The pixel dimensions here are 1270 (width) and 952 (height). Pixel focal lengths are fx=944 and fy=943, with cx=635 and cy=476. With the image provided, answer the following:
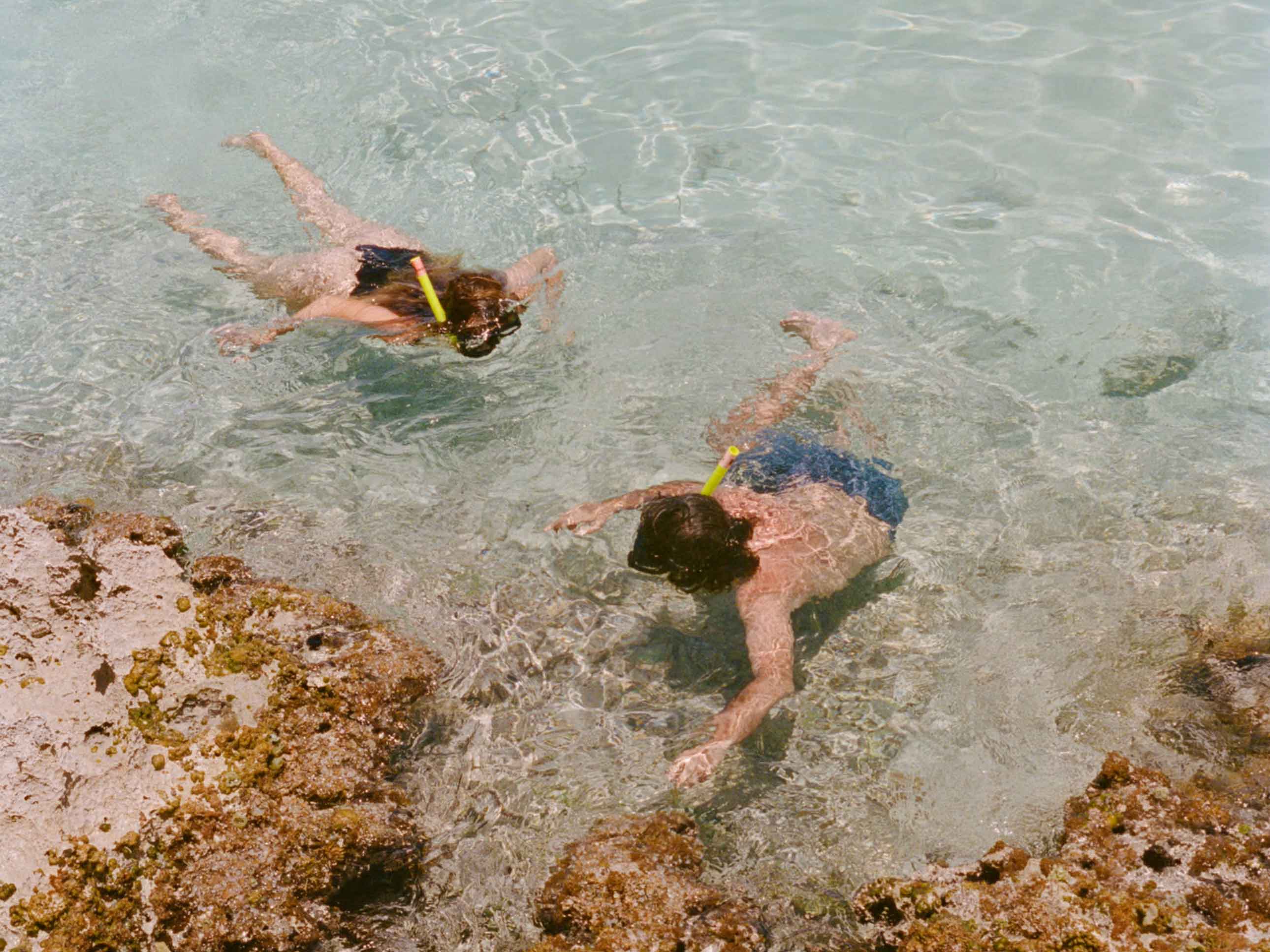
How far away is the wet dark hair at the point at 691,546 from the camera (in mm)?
3680

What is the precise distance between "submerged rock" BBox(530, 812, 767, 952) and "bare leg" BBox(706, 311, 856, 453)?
224 cm

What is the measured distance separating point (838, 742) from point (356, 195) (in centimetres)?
538

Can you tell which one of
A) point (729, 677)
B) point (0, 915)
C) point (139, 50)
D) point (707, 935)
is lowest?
point (729, 677)

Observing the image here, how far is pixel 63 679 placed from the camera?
3.36 m

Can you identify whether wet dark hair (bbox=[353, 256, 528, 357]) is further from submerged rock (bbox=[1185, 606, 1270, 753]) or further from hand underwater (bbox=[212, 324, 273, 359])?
submerged rock (bbox=[1185, 606, 1270, 753])


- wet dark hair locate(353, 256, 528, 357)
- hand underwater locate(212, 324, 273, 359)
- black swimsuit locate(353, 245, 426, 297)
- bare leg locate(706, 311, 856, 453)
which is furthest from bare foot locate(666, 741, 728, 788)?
hand underwater locate(212, 324, 273, 359)

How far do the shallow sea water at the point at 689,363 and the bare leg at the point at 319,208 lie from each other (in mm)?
195

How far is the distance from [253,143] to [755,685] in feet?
19.5

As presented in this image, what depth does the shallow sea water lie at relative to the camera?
12.2ft

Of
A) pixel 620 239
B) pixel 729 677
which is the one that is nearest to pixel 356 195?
pixel 620 239

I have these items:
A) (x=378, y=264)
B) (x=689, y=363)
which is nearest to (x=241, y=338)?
(x=378, y=264)

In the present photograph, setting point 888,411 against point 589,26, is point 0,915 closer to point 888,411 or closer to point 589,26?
point 888,411

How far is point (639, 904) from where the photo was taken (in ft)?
9.71

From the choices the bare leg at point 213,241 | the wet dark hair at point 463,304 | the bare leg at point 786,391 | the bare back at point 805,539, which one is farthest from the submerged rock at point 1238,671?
the bare leg at point 213,241
